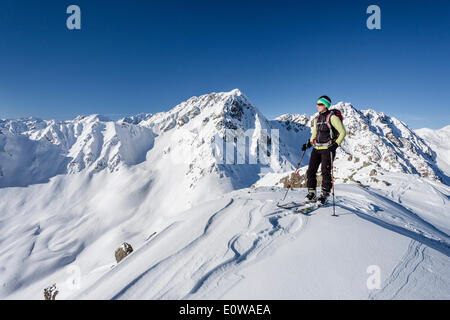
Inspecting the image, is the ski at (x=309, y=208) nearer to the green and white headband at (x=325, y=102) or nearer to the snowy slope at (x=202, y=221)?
the snowy slope at (x=202, y=221)

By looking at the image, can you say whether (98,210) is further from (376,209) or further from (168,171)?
(376,209)

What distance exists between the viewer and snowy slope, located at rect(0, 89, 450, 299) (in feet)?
11.5

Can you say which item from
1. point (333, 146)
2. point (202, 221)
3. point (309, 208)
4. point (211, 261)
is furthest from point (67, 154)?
point (333, 146)

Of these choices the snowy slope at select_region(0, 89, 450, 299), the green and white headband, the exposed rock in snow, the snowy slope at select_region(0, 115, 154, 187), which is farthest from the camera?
the snowy slope at select_region(0, 115, 154, 187)

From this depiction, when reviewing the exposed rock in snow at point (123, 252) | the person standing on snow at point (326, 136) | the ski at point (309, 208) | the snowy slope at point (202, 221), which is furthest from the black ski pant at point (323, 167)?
the exposed rock in snow at point (123, 252)

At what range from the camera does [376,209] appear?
8438mm

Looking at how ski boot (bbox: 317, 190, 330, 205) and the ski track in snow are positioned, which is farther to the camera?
ski boot (bbox: 317, 190, 330, 205)

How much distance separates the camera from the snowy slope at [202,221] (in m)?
3.49

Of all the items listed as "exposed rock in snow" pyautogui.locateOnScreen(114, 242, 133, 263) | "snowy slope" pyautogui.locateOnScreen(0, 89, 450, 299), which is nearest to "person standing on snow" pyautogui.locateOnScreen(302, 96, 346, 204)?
"snowy slope" pyautogui.locateOnScreen(0, 89, 450, 299)

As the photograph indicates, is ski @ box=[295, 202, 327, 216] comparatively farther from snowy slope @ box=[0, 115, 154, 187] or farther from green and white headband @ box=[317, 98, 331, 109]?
snowy slope @ box=[0, 115, 154, 187]

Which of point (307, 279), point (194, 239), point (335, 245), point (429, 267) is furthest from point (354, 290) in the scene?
point (194, 239)

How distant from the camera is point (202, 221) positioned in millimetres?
5859

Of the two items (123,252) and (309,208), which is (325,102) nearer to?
(309,208)
